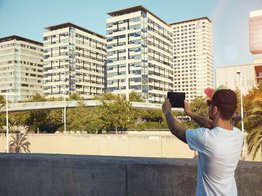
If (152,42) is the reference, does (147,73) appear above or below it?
below

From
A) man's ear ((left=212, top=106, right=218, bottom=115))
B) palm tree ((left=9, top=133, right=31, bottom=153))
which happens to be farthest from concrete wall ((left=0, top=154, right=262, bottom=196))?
palm tree ((left=9, top=133, right=31, bottom=153))

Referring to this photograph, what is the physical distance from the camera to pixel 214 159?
97.4 inches

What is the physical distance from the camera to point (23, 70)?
554 ft

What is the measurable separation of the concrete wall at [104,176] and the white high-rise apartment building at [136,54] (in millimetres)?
132241

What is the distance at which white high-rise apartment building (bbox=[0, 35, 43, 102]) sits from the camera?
16588 cm

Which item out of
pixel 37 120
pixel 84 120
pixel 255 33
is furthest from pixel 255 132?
pixel 255 33

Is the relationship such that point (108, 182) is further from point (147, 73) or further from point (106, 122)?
point (147, 73)

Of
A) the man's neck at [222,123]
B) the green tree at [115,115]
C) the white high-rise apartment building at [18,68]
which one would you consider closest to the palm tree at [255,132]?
the man's neck at [222,123]

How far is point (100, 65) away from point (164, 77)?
3838 cm

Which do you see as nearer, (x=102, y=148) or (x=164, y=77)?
(x=102, y=148)

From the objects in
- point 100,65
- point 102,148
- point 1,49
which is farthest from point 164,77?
point 102,148

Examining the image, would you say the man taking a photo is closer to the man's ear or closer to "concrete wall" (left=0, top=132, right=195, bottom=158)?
Answer: the man's ear

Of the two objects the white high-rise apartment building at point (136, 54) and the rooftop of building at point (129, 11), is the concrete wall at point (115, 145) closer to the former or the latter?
the white high-rise apartment building at point (136, 54)

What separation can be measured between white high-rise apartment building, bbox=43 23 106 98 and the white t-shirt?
153484mm
